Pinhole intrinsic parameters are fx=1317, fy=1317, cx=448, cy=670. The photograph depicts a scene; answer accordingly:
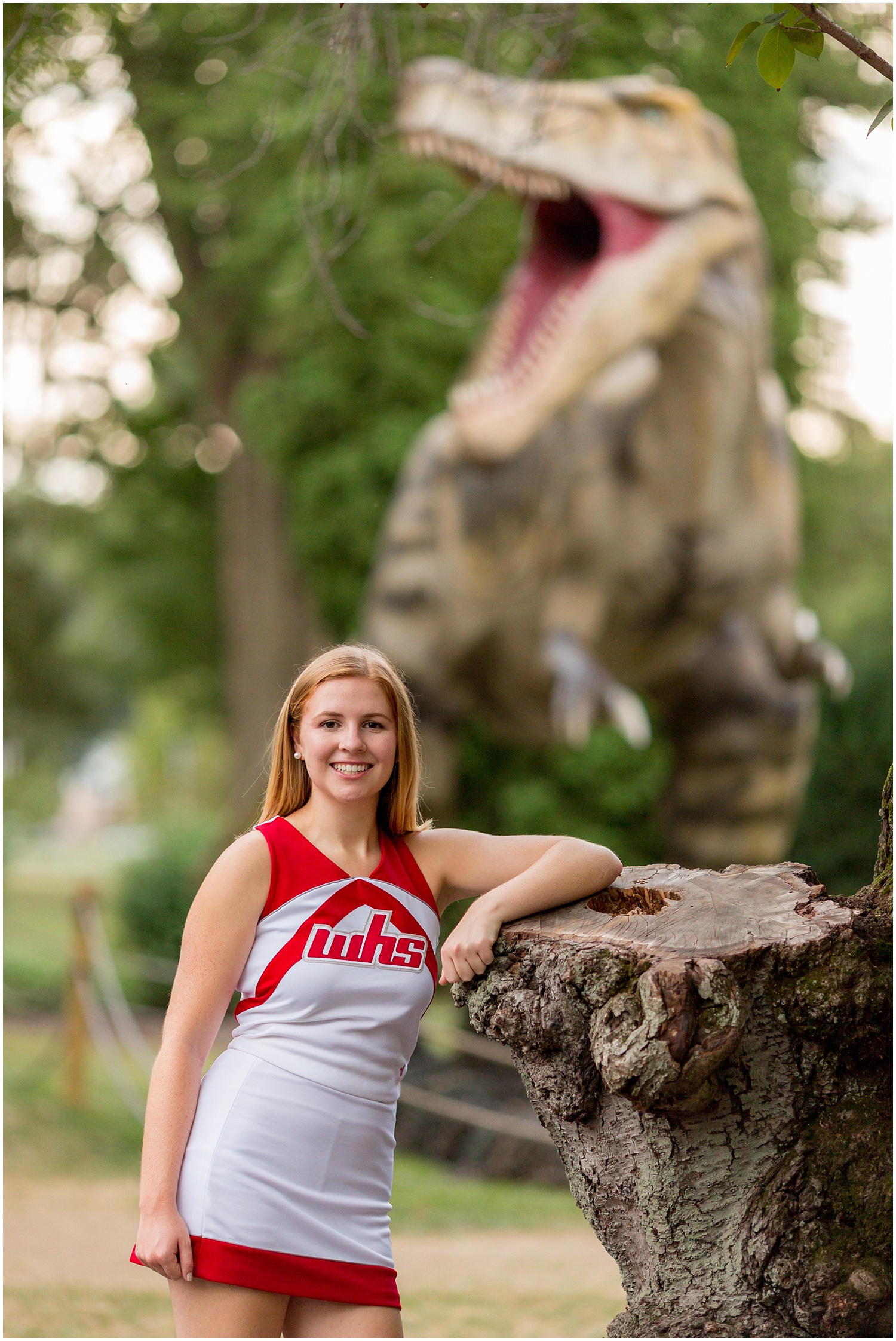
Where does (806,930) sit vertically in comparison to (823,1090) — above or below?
above

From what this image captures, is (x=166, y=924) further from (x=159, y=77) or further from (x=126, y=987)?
(x=159, y=77)

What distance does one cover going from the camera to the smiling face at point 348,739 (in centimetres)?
188

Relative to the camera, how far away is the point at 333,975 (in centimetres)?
179

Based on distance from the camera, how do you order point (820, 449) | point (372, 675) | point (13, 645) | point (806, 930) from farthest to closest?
1. point (13, 645)
2. point (820, 449)
3. point (372, 675)
4. point (806, 930)

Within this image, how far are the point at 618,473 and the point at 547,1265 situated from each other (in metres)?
3.86

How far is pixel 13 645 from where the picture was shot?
13.9m

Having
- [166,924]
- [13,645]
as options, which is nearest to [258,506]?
[166,924]

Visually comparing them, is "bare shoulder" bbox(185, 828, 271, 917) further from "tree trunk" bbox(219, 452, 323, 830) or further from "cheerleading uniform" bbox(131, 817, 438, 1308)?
"tree trunk" bbox(219, 452, 323, 830)

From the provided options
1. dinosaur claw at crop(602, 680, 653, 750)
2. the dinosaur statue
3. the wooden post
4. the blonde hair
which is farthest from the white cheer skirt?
the wooden post

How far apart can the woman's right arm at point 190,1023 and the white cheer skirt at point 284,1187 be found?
3cm

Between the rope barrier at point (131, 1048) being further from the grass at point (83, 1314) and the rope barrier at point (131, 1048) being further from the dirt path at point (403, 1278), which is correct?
the grass at point (83, 1314)

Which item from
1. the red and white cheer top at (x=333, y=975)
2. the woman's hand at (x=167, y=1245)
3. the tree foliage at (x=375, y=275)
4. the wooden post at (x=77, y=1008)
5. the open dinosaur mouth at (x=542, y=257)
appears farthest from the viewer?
the tree foliage at (x=375, y=275)

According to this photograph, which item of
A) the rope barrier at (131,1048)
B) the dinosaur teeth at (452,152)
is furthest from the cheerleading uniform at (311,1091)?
the rope barrier at (131,1048)

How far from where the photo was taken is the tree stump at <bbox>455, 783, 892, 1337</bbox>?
1.72 meters
